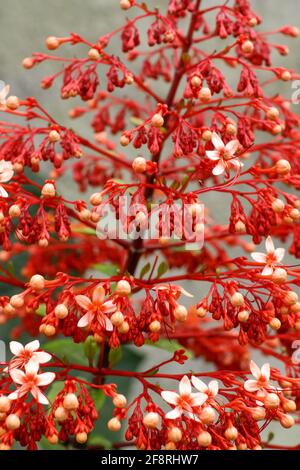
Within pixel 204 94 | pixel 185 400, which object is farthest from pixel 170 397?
pixel 204 94

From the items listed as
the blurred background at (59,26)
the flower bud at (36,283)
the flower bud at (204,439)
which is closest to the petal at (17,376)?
the flower bud at (36,283)

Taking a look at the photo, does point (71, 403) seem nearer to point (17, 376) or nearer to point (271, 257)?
point (17, 376)

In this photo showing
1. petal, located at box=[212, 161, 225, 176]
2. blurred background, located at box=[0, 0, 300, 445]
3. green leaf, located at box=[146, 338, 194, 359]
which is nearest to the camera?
petal, located at box=[212, 161, 225, 176]

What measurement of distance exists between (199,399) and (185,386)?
23 millimetres

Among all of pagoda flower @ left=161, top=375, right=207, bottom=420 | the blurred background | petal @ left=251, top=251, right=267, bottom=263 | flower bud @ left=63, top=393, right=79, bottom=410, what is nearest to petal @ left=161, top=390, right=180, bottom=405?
pagoda flower @ left=161, top=375, right=207, bottom=420

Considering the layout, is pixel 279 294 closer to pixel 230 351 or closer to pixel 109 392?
pixel 109 392

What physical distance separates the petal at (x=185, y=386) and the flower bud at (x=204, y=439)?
0.05 meters

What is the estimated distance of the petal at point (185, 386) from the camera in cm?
75

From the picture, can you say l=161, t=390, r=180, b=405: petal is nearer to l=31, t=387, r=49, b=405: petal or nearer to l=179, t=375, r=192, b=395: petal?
l=179, t=375, r=192, b=395: petal

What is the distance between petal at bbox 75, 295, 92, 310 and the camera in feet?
2.50

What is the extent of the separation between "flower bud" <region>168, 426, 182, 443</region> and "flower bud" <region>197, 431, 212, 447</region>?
0.02 metres

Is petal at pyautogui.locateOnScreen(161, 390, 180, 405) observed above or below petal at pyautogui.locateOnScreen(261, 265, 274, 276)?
below

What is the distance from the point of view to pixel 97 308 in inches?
30.2
